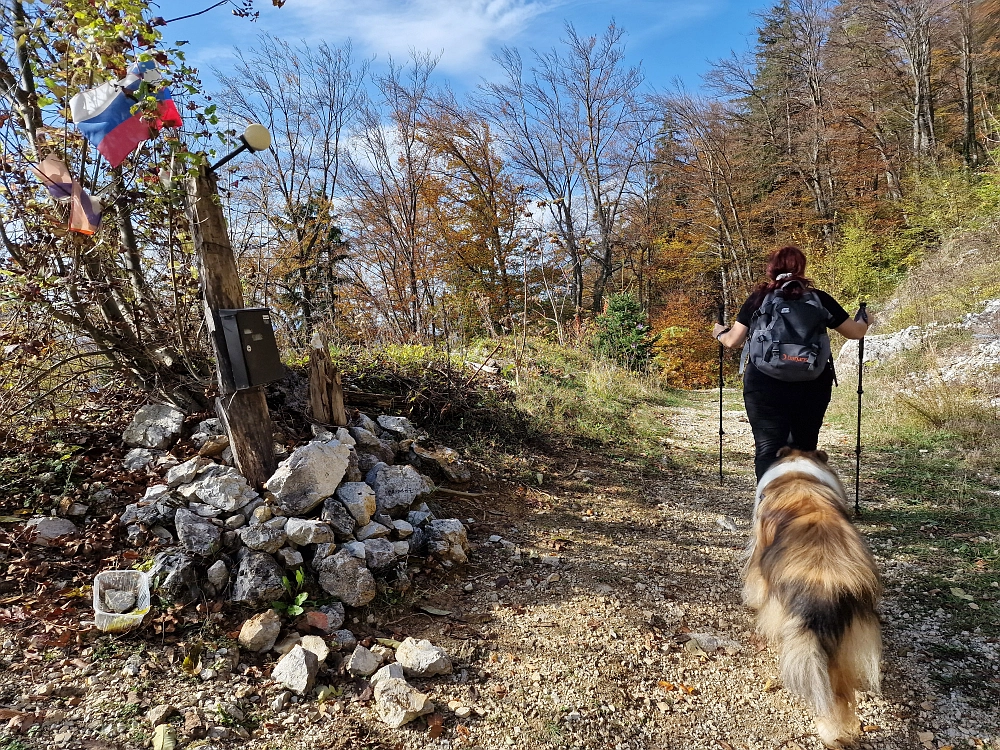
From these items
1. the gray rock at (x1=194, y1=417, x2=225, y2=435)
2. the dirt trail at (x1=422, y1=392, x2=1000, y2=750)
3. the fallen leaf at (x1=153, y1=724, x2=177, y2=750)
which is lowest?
the dirt trail at (x1=422, y1=392, x2=1000, y2=750)

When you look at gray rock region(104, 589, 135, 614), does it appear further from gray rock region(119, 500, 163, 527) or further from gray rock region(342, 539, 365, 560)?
gray rock region(342, 539, 365, 560)

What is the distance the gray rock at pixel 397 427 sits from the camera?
4.63m

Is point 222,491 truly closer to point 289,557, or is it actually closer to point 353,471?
point 289,557

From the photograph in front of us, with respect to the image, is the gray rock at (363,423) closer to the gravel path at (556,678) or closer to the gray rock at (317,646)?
the gravel path at (556,678)

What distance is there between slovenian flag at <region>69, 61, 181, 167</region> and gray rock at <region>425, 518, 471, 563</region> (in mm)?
2805

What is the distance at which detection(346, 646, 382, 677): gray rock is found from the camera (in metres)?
2.40

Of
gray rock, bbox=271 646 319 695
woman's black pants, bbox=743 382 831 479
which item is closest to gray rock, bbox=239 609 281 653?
gray rock, bbox=271 646 319 695

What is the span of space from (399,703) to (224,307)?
239 cm

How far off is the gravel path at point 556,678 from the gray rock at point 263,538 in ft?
1.49

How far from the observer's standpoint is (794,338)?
314cm

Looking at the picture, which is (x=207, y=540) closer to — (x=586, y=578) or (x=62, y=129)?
(x=586, y=578)

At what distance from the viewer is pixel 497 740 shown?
2.14 m

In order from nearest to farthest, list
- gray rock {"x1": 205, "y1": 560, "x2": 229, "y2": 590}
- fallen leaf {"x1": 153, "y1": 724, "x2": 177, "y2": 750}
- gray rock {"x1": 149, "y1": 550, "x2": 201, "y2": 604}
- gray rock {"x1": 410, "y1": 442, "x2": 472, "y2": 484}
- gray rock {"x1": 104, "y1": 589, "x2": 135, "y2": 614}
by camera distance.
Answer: fallen leaf {"x1": 153, "y1": 724, "x2": 177, "y2": 750}
gray rock {"x1": 104, "y1": 589, "x2": 135, "y2": 614}
gray rock {"x1": 149, "y1": 550, "x2": 201, "y2": 604}
gray rock {"x1": 205, "y1": 560, "x2": 229, "y2": 590}
gray rock {"x1": 410, "y1": 442, "x2": 472, "y2": 484}

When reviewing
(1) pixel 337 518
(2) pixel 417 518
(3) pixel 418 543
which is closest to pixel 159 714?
(1) pixel 337 518
